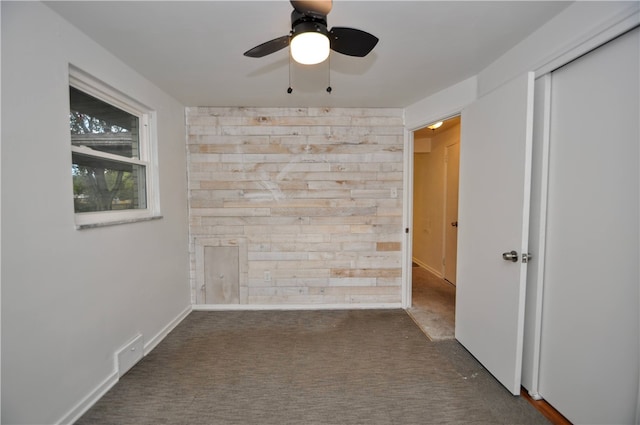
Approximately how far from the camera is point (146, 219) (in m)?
2.23

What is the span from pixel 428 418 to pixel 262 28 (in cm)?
264

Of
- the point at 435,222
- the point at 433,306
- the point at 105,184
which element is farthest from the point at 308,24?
the point at 435,222

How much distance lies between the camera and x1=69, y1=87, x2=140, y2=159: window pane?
1696mm

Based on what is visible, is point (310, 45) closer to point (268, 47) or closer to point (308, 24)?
point (308, 24)

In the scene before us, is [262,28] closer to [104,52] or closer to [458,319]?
[104,52]

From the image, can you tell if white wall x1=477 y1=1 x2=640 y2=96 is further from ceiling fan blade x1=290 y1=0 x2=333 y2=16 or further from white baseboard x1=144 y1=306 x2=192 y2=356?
white baseboard x1=144 y1=306 x2=192 y2=356

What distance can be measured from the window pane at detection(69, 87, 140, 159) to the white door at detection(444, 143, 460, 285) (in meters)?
4.05

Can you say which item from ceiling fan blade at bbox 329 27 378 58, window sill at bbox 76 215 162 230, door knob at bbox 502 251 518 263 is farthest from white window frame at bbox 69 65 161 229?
door knob at bbox 502 251 518 263

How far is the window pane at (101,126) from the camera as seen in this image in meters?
1.70

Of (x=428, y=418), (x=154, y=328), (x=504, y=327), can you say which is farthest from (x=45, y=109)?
(x=504, y=327)

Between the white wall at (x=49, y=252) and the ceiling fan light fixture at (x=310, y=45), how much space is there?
1.39 metres

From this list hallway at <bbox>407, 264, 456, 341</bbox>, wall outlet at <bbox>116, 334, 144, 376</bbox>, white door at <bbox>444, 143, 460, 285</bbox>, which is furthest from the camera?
white door at <bbox>444, 143, 460, 285</bbox>

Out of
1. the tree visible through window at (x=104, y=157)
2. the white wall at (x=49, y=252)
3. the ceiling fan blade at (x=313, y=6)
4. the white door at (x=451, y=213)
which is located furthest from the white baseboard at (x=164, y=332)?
the white door at (x=451, y=213)

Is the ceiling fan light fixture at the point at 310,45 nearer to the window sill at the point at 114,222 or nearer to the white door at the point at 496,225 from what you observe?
the white door at the point at 496,225
